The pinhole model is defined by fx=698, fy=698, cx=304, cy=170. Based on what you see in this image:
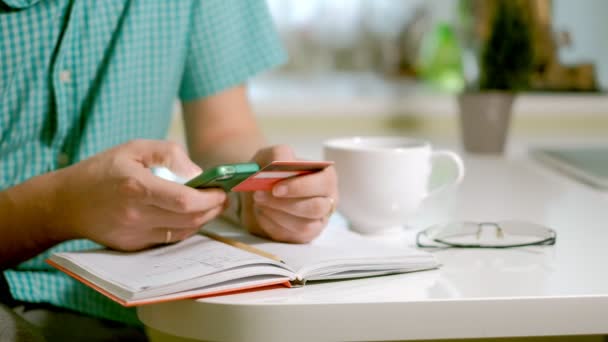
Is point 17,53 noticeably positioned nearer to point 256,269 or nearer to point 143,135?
point 143,135

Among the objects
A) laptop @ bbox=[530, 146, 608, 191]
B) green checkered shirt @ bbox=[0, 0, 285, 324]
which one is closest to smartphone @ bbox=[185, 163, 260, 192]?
green checkered shirt @ bbox=[0, 0, 285, 324]

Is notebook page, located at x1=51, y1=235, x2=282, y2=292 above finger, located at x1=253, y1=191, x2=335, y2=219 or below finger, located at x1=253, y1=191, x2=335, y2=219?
below

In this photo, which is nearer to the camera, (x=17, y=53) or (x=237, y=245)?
(x=237, y=245)

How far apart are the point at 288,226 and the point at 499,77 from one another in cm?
88

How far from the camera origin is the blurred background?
170cm

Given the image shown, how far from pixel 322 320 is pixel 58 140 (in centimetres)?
51

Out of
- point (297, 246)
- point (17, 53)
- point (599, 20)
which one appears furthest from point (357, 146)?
point (599, 20)

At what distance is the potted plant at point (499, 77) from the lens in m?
1.36

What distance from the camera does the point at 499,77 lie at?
1402mm

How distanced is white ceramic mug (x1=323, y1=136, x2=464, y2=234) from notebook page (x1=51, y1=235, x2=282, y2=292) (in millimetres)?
176

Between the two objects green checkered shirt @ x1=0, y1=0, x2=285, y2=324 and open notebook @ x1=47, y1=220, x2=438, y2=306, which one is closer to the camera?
open notebook @ x1=47, y1=220, x2=438, y2=306

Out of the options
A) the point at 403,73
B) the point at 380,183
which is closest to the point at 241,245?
the point at 380,183

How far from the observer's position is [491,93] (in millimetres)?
1373

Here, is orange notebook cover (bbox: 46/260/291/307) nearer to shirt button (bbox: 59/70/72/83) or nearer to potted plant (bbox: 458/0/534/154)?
shirt button (bbox: 59/70/72/83)
